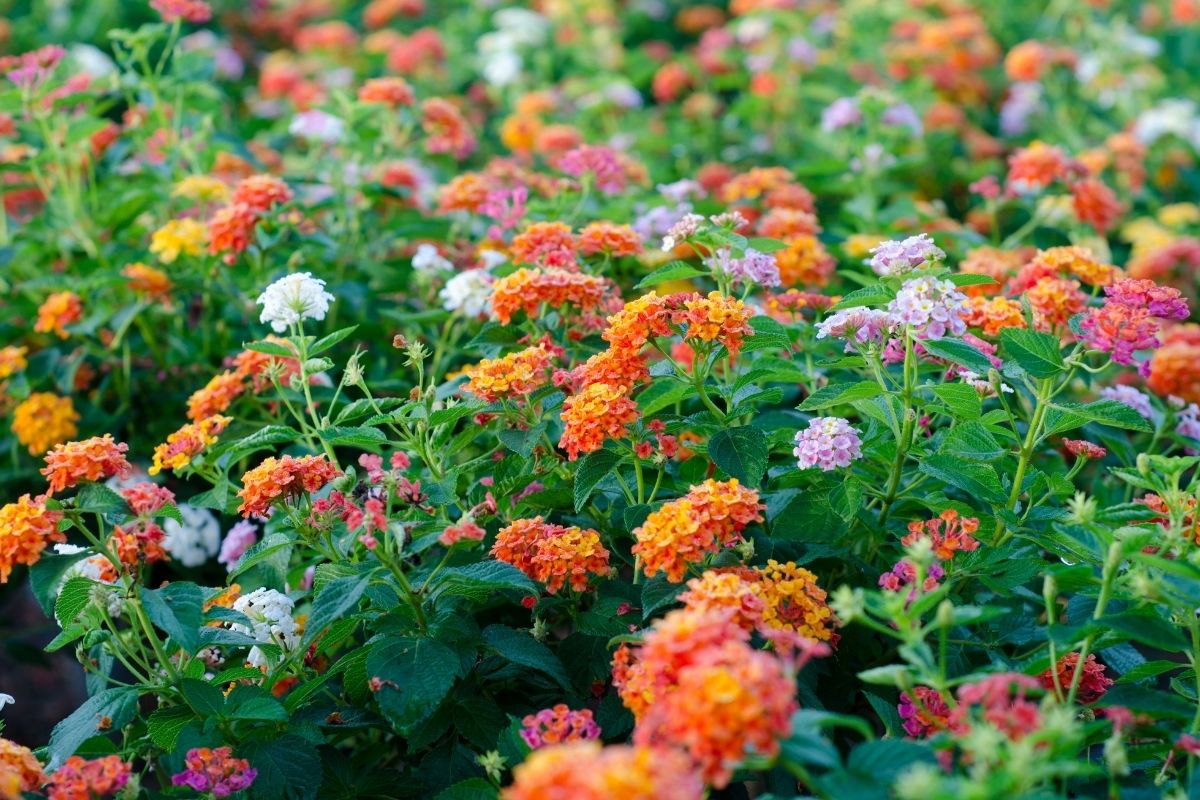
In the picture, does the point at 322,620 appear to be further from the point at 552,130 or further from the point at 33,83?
the point at 552,130

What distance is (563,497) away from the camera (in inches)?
82.6

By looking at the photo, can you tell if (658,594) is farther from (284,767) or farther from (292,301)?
(292,301)

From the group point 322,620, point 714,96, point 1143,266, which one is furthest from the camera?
point 714,96

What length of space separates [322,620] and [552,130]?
2516 millimetres

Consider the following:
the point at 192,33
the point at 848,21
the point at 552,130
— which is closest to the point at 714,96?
the point at 848,21

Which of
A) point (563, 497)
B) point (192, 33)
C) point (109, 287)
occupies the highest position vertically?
point (563, 497)

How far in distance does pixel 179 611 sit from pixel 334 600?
0.81 ft

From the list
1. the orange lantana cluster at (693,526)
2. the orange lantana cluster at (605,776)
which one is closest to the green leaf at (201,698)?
the orange lantana cluster at (693,526)

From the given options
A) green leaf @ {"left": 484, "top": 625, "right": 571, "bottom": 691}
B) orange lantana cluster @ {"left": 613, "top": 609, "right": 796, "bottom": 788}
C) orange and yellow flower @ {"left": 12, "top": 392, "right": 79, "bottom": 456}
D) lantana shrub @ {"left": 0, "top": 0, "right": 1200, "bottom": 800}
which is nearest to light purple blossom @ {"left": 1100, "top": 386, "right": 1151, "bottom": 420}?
lantana shrub @ {"left": 0, "top": 0, "right": 1200, "bottom": 800}

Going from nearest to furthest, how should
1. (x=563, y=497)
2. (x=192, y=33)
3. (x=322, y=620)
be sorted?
(x=322, y=620) < (x=563, y=497) < (x=192, y=33)

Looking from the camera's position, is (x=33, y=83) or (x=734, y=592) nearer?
(x=734, y=592)

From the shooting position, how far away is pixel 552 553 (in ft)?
6.19

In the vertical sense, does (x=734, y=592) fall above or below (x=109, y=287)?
above

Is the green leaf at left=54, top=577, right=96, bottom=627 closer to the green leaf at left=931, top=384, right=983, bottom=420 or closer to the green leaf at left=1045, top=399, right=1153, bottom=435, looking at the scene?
the green leaf at left=931, top=384, right=983, bottom=420
